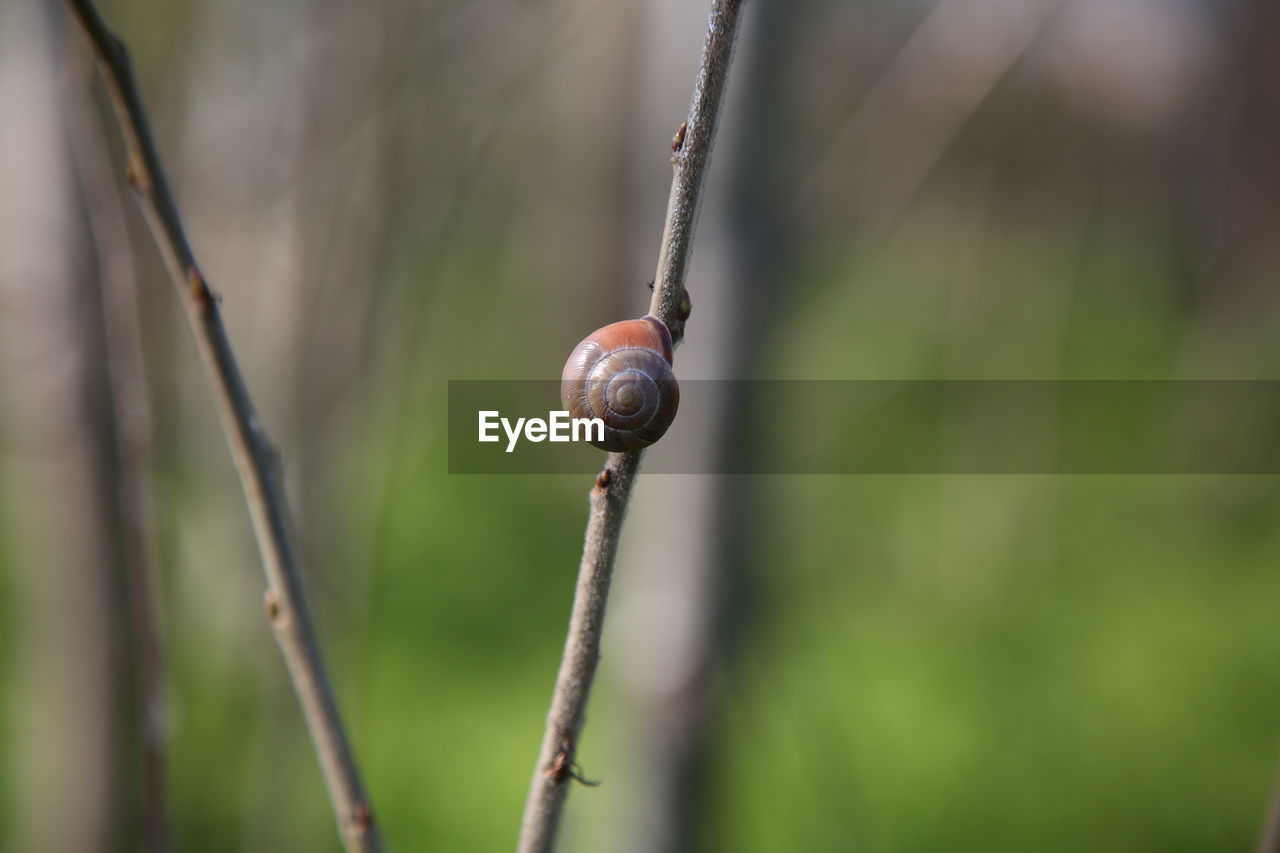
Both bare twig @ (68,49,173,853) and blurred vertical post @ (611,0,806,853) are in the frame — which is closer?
bare twig @ (68,49,173,853)

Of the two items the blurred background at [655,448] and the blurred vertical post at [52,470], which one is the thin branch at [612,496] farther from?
the blurred vertical post at [52,470]

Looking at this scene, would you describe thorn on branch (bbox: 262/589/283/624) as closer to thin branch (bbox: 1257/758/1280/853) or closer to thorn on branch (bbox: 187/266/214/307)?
thorn on branch (bbox: 187/266/214/307)

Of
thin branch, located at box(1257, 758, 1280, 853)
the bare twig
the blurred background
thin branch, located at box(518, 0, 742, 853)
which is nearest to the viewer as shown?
thin branch, located at box(518, 0, 742, 853)

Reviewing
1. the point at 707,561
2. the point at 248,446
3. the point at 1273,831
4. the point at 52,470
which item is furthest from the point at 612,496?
the point at 52,470

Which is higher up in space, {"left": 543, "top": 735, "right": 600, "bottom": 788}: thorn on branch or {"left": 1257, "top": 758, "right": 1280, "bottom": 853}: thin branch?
{"left": 543, "top": 735, "right": 600, "bottom": 788}: thorn on branch

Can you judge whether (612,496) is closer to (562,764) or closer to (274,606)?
(562,764)

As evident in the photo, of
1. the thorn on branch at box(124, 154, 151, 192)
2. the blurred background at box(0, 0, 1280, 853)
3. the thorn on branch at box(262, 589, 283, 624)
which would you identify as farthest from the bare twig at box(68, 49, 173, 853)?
the thorn on branch at box(124, 154, 151, 192)
